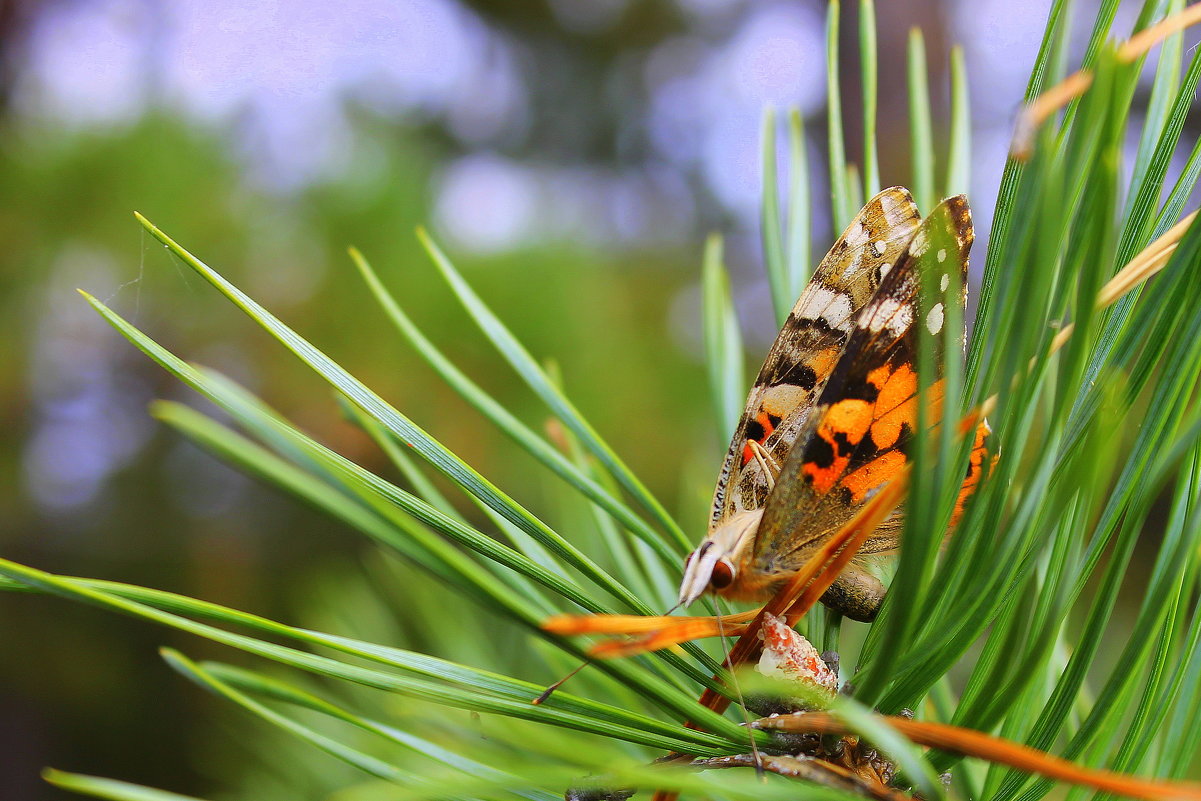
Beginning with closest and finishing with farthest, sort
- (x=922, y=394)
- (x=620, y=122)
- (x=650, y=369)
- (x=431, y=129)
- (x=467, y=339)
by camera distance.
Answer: (x=922, y=394) → (x=467, y=339) → (x=650, y=369) → (x=431, y=129) → (x=620, y=122)

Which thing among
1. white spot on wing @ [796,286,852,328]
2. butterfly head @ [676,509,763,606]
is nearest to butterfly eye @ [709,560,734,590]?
butterfly head @ [676,509,763,606]

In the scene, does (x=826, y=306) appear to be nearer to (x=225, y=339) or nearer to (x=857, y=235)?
(x=857, y=235)

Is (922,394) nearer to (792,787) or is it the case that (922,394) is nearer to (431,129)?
(792,787)

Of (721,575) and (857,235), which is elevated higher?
(857,235)

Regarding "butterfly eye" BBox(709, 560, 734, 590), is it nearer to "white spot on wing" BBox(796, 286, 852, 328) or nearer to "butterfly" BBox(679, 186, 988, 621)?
"butterfly" BBox(679, 186, 988, 621)

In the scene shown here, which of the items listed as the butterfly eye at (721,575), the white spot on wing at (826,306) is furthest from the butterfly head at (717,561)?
the white spot on wing at (826,306)

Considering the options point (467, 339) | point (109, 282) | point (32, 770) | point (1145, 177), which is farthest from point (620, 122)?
point (1145, 177)

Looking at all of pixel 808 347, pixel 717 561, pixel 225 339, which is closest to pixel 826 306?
pixel 808 347

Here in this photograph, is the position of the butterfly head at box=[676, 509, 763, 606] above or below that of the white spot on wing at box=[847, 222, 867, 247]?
below
